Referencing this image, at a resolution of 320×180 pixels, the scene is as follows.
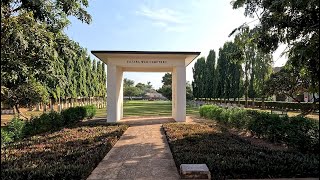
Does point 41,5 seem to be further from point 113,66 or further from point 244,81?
point 244,81

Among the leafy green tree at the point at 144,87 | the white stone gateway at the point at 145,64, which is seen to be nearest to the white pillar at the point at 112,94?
the white stone gateway at the point at 145,64

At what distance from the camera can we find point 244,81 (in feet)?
118

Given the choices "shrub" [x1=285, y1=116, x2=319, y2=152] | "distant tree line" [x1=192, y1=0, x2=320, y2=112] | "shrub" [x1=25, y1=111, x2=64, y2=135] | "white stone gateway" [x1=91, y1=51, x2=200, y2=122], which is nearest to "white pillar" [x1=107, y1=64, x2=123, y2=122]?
"white stone gateway" [x1=91, y1=51, x2=200, y2=122]

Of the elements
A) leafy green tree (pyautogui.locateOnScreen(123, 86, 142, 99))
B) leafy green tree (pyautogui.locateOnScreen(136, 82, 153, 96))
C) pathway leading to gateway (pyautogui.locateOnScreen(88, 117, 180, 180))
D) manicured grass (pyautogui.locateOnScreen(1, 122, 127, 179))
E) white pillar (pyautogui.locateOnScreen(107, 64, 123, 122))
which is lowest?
pathway leading to gateway (pyautogui.locateOnScreen(88, 117, 180, 180))

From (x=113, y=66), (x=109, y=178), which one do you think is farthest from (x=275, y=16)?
(x=113, y=66)

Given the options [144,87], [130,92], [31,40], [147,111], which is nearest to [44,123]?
[31,40]

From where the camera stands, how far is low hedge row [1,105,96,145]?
1062 cm

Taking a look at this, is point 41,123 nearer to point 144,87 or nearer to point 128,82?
point 128,82

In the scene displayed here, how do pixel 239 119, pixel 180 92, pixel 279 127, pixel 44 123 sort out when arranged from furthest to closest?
pixel 180 92 → pixel 239 119 → pixel 44 123 → pixel 279 127

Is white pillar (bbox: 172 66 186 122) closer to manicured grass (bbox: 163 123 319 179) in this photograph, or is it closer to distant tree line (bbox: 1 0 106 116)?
distant tree line (bbox: 1 0 106 116)

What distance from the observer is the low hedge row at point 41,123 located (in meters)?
10.6

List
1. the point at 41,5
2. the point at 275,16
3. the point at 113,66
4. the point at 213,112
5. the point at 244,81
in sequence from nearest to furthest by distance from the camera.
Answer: the point at 275,16 < the point at 41,5 < the point at 113,66 < the point at 213,112 < the point at 244,81

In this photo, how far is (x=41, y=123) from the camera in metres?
13.2

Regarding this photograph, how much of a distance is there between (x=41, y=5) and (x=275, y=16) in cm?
594
